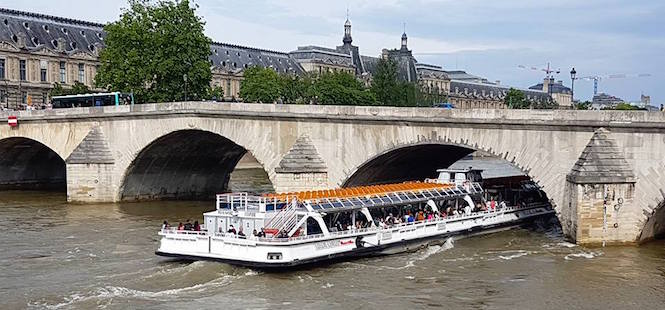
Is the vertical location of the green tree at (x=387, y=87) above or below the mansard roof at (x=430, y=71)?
below

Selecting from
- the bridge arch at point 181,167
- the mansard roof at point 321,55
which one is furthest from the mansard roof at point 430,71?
the bridge arch at point 181,167

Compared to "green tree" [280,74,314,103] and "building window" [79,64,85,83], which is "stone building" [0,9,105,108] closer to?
"building window" [79,64,85,83]

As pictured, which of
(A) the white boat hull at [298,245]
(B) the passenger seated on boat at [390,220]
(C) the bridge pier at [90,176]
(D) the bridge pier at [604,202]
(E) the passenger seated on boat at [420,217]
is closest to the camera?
(A) the white boat hull at [298,245]

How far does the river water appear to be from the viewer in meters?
24.6

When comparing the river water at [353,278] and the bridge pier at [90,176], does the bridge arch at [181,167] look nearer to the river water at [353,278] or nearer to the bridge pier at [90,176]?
the bridge pier at [90,176]

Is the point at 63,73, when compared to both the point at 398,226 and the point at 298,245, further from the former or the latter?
the point at 298,245

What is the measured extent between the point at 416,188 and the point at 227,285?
40.6 ft

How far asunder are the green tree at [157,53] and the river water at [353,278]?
88.1 ft

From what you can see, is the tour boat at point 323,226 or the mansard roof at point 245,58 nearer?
the tour boat at point 323,226

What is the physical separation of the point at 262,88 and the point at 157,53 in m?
26.8

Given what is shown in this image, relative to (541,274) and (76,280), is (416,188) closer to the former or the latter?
(541,274)

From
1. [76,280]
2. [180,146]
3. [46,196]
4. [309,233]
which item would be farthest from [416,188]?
[46,196]

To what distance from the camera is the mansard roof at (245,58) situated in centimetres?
11181

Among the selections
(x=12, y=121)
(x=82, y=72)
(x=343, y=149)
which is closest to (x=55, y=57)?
(x=82, y=72)
